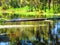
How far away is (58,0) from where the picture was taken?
1013 inches

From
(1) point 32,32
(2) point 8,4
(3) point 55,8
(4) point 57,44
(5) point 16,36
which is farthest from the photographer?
(2) point 8,4

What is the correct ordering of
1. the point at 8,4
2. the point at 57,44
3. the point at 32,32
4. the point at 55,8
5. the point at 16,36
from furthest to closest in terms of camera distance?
the point at 8,4, the point at 55,8, the point at 32,32, the point at 16,36, the point at 57,44

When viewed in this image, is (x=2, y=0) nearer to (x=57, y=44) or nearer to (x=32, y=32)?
(x=32, y=32)

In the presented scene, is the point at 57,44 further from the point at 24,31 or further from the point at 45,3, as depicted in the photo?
the point at 45,3

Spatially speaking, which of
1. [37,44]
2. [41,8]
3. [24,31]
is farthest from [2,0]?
[37,44]

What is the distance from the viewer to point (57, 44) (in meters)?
8.83

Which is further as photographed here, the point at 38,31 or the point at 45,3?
the point at 45,3

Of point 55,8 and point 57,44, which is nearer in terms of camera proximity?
point 57,44

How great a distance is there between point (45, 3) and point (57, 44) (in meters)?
17.4

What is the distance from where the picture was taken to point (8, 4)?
86.5 feet

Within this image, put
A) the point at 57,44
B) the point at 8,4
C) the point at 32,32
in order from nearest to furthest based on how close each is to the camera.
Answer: the point at 57,44
the point at 32,32
the point at 8,4

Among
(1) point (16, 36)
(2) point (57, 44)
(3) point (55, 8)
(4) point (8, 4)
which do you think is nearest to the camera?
(2) point (57, 44)

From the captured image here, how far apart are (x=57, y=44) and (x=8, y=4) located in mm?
18111

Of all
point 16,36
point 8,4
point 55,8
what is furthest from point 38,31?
point 8,4
